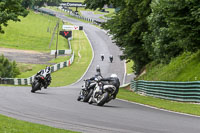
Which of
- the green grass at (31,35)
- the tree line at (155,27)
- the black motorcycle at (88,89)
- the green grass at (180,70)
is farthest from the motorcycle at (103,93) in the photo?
the green grass at (31,35)

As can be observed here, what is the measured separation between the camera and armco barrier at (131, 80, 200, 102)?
21.0 metres

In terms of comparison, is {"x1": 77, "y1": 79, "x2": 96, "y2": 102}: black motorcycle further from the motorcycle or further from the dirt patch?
the dirt patch

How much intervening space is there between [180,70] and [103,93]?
510 inches

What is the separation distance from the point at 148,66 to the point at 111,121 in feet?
96.6

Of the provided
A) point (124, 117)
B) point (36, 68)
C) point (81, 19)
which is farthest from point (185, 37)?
point (81, 19)

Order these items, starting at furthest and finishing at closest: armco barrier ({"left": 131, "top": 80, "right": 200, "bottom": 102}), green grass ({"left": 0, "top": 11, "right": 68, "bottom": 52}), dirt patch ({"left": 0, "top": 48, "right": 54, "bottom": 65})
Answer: green grass ({"left": 0, "top": 11, "right": 68, "bottom": 52}) → dirt patch ({"left": 0, "top": 48, "right": 54, "bottom": 65}) → armco barrier ({"left": 131, "top": 80, "right": 200, "bottom": 102})

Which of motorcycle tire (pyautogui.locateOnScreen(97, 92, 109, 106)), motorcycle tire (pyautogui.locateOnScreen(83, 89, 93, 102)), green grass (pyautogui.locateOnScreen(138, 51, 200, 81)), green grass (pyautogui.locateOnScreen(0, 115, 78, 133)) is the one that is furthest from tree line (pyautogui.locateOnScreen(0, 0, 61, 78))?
green grass (pyautogui.locateOnScreen(0, 115, 78, 133))

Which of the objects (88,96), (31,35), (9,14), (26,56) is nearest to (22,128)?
(88,96)

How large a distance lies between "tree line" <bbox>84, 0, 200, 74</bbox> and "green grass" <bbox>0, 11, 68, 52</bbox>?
171 ft

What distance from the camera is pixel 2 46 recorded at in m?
90.9

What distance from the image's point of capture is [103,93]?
17344 millimetres

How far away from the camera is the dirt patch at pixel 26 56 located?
7381cm

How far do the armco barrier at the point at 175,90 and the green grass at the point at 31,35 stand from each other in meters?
64.5

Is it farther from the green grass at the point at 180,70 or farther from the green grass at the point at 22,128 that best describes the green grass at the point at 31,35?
the green grass at the point at 22,128
